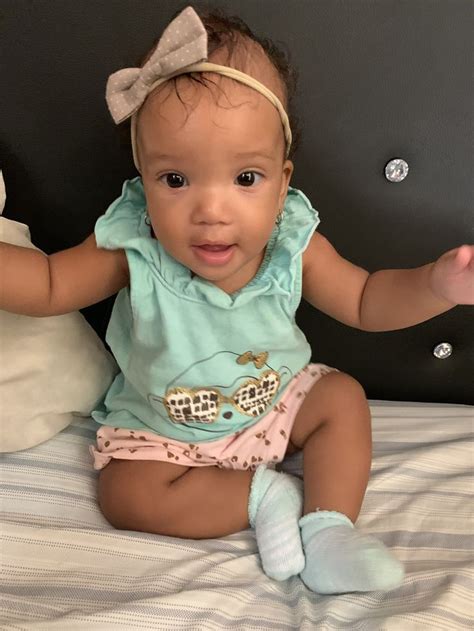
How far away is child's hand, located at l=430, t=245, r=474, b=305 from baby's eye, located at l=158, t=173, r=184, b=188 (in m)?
0.30

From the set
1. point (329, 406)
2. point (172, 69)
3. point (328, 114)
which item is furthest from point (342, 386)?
point (172, 69)

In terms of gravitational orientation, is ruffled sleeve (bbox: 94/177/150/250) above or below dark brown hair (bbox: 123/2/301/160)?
below

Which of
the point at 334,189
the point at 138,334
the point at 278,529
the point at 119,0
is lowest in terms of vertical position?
the point at 278,529

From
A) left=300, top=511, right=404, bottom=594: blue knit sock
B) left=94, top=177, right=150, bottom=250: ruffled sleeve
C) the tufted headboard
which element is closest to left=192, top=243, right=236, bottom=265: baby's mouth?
left=94, top=177, right=150, bottom=250: ruffled sleeve

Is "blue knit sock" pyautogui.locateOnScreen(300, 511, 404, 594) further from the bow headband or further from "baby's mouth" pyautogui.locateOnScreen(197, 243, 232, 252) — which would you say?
the bow headband

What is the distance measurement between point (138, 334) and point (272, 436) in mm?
224

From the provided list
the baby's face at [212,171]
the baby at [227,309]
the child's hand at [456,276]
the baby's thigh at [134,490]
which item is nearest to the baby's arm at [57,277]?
the baby at [227,309]

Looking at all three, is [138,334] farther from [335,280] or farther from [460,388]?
[460,388]

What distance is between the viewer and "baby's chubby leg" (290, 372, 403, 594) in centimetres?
73

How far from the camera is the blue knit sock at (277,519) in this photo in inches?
30.0

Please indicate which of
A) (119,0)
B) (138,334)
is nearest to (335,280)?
(138,334)

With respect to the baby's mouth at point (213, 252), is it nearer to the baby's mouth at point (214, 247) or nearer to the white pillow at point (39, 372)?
the baby's mouth at point (214, 247)

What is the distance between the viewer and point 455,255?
705 millimetres

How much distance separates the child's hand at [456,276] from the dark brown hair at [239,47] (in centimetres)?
24
